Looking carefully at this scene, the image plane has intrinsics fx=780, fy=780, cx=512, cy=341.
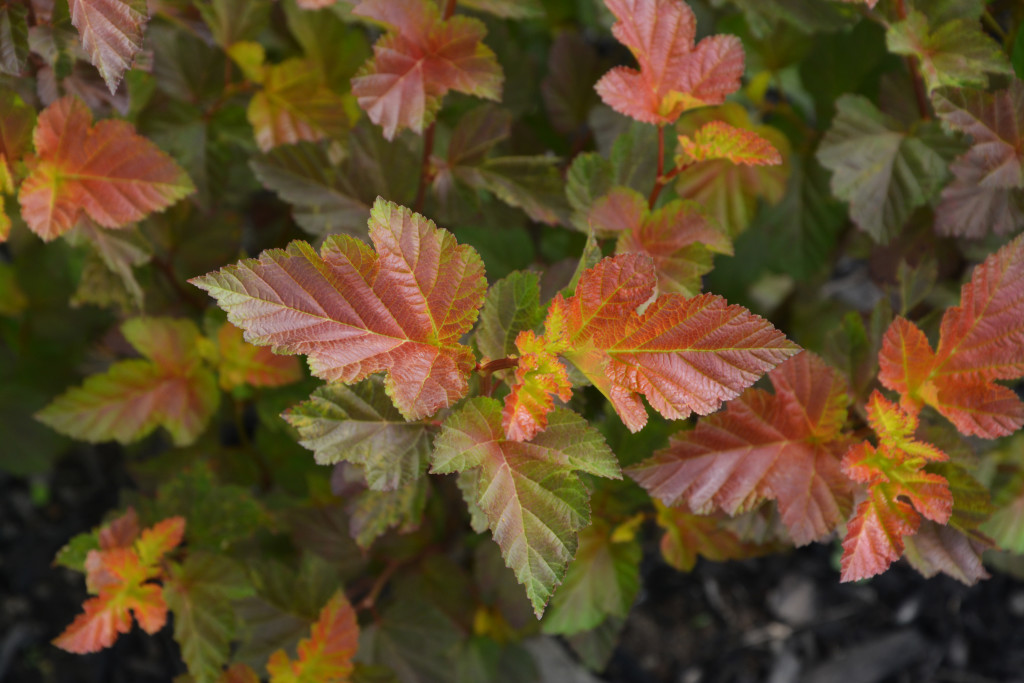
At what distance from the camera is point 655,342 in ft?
2.16

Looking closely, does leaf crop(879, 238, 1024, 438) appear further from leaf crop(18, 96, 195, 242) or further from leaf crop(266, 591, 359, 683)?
leaf crop(18, 96, 195, 242)

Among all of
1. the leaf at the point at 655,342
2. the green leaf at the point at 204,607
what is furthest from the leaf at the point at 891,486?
the green leaf at the point at 204,607

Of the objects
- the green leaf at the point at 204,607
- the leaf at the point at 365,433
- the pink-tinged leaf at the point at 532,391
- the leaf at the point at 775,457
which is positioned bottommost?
the green leaf at the point at 204,607

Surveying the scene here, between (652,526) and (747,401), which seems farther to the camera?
(652,526)

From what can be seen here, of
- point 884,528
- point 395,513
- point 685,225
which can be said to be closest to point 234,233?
point 395,513

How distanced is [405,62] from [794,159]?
682 mm

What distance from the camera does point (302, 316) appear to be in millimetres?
641

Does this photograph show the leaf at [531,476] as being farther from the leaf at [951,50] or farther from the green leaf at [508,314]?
the leaf at [951,50]

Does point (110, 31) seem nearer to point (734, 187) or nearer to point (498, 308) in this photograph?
point (498, 308)

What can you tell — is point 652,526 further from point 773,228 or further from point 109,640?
point 109,640

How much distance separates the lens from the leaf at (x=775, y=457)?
80 centimetres

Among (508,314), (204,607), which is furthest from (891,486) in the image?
(204,607)

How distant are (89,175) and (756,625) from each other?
1462 millimetres

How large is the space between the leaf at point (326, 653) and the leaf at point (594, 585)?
0.82ft
